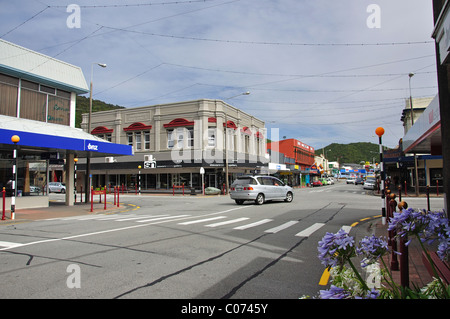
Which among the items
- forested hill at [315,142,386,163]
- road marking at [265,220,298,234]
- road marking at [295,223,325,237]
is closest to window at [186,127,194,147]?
road marking at [265,220,298,234]

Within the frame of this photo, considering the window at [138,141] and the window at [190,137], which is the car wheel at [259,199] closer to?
the window at [190,137]

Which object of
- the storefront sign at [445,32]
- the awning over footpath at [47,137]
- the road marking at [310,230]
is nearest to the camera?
the storefront sign at [445,32]

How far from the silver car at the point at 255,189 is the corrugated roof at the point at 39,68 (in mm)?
11490

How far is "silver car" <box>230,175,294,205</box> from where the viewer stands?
18141 millimetres

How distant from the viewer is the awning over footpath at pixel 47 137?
13.9m

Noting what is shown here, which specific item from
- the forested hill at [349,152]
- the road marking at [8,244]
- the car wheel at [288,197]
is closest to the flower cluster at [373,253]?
the road marking at [8,244]

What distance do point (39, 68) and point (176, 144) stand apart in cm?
1870

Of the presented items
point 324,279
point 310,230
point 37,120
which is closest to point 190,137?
point 37,120

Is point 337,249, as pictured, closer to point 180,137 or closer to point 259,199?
point 259,199

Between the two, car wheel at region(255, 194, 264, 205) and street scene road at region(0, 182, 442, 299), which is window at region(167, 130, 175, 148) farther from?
street scene road at region(0, 182, 442, 299)
